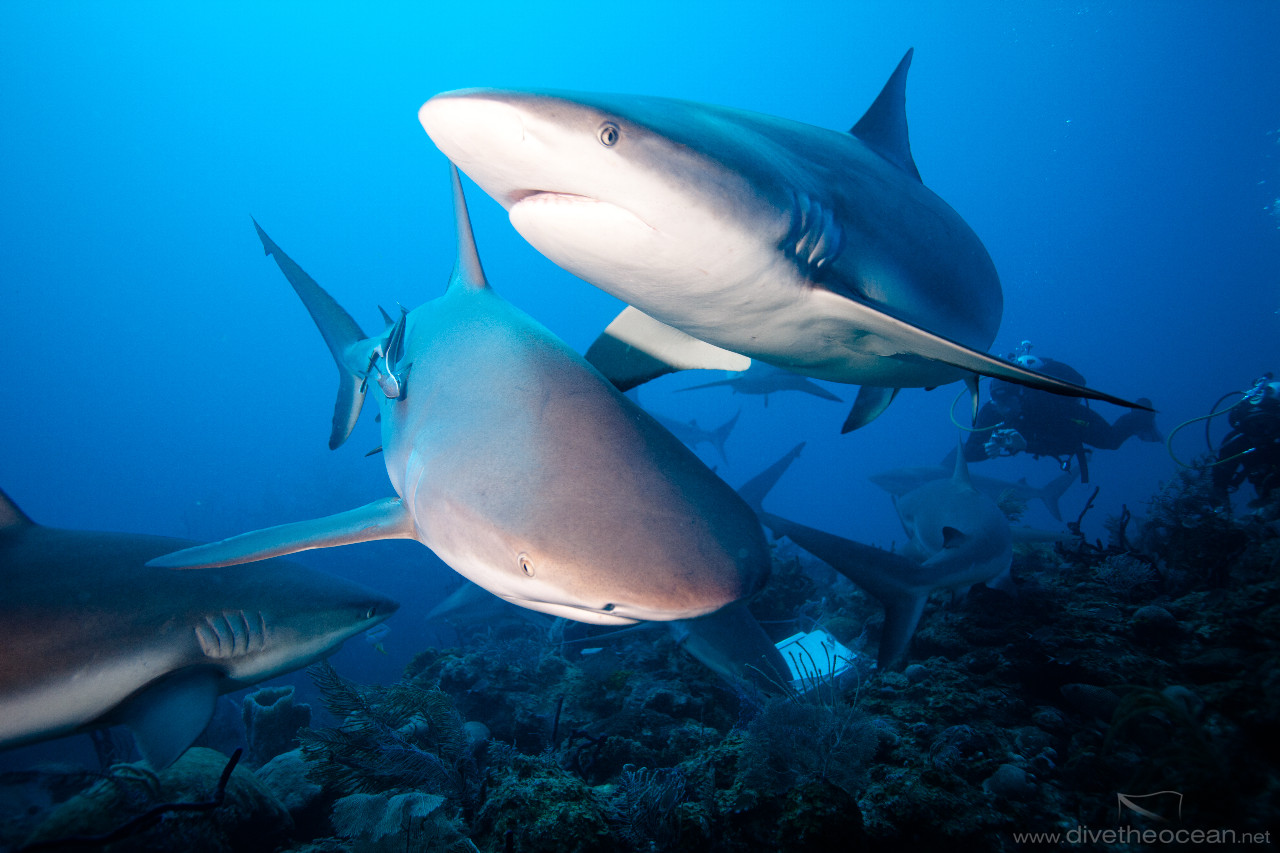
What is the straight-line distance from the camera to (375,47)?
108 metres

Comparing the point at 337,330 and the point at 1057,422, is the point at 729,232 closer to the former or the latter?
the point at 337,330

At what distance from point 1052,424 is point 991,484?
5.04 m

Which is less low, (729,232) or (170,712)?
(729,232)

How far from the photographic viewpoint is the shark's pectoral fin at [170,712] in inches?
92.0

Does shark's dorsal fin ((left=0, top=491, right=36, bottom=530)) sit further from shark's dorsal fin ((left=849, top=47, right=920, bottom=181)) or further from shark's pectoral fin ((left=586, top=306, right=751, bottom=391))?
shark's dorsal fin ((left=849, top=47, right=920, bottom=181))

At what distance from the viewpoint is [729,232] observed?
167 centimetres

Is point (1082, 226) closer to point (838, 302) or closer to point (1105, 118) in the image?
point (1105, 118)

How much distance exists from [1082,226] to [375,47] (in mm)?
146815

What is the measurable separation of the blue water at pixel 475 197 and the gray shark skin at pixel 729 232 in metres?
58.7

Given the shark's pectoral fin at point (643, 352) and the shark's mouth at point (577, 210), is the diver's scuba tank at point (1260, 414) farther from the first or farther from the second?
Result: the shark's mouth at point (577, 210)

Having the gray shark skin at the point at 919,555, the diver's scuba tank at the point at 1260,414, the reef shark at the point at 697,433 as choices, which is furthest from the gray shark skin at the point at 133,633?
the reef shark at the point at 697,433

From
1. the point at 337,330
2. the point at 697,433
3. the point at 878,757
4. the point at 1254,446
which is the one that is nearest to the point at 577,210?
the point at 337,330

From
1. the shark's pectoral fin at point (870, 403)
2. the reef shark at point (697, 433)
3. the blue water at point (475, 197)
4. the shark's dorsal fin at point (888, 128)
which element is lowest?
the shark's pectoral fin at point (870, 403)

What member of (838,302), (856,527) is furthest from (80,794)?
(856,527)
